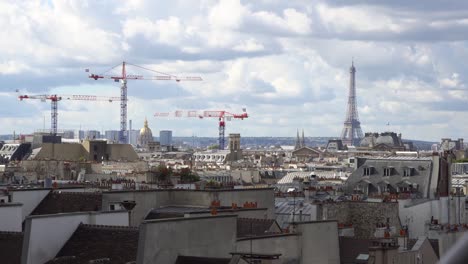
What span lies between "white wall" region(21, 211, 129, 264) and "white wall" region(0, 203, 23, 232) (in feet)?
10.5

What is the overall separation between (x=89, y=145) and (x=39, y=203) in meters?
153

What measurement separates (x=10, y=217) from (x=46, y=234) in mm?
4406

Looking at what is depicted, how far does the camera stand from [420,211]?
45.2m

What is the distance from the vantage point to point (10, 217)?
28328mm

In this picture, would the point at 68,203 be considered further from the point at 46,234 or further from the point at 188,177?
the point at 188,177

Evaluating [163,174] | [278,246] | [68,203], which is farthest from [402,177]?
[278,246]

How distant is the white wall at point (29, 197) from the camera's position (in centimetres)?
3294

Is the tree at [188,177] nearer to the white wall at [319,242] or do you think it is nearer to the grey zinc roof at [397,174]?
the grey zinc roof at [397,174]

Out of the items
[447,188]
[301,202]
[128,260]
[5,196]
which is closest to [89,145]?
[447,188]

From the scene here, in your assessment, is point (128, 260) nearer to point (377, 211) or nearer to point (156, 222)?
point (156, 222)

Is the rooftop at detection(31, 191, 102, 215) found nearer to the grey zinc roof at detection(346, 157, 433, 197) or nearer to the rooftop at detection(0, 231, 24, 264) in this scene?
the rooftop at detection(0, 231, 24, 264)

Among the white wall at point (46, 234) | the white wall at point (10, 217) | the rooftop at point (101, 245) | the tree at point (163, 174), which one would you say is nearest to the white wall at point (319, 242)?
the rooftop at point (101, 245)

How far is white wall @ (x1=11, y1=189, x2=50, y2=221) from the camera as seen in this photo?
32.9m

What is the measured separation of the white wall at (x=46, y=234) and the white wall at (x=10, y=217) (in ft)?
10.5
